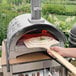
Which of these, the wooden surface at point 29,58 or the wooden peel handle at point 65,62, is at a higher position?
the wooden peel handle at point 65,62

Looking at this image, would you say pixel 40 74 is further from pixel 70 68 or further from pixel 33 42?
pixel 70 68

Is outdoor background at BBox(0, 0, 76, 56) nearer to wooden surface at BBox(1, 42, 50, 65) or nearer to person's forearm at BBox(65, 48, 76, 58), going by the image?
wooden surface at BBox(1, 42, 50, 65)

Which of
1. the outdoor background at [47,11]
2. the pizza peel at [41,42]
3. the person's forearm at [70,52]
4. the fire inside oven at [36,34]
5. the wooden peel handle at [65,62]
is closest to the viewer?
the wooden peel handle at [65,62]

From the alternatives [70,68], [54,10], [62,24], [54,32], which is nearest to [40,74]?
[54,32]

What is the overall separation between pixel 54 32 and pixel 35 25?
0.23 m

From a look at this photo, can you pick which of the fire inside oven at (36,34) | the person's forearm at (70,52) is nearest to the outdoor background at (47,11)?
the fire inside oven at (36,34)

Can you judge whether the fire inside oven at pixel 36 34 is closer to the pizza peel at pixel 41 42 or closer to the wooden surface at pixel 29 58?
the pizza peel at pixel 41 42

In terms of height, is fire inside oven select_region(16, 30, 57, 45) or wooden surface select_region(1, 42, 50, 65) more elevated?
fire inside oven select_region(16, 30, 57, 45)

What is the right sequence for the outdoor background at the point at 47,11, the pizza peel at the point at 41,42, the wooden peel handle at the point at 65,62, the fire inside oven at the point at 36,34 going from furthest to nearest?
1. the outdoor background at the point at 47,11
2. the fire inside oven at the point at 36,34
3. the pizza peel at the point at 41,42
4. the wooden peel handle at the point at 65,62

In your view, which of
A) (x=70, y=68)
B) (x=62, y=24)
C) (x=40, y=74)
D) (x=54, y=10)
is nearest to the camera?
(x=70, y=68)

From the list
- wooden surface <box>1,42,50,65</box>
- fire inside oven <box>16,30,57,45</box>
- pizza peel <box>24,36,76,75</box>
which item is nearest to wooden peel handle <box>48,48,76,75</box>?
pizza peel <box>24,36,76,75</box>

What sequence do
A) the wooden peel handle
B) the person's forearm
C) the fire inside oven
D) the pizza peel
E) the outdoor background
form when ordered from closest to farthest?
the wooden peel handle < the person's forearm < the pizza peel < the fire inside oven < the outdoor background

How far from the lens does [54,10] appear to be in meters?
5.95

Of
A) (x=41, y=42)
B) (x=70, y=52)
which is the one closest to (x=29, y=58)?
(x=41, y=42)
